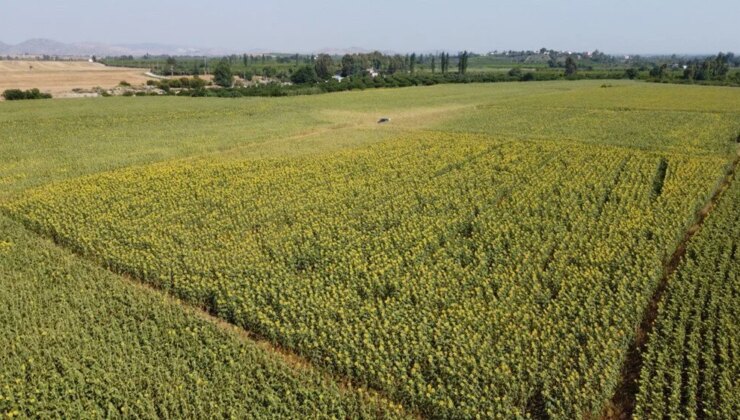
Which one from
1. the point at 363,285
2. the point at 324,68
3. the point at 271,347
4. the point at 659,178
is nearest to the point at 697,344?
the point at 363,285

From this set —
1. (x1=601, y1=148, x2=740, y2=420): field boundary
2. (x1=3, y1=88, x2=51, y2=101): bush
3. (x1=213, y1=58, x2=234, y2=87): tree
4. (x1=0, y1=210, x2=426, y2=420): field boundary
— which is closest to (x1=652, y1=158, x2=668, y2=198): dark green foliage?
(x1=601, y1=148, x2=740, y2=420): field boundary

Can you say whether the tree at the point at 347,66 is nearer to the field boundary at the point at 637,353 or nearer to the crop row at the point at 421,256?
the crop row at the point at 421,256

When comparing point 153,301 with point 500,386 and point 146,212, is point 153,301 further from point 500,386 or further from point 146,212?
point 500,386

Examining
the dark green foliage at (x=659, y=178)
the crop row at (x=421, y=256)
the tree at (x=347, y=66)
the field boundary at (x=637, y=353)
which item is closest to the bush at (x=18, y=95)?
the crop row at (x=421, y=256)

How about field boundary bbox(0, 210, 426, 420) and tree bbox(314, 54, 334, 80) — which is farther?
tree bbox(314, 54, 334, 80)

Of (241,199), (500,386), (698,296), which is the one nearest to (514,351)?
(500,386)

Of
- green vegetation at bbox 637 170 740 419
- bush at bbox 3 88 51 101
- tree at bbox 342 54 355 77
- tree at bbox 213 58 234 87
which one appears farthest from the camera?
tree at bbox 342 54 355 77

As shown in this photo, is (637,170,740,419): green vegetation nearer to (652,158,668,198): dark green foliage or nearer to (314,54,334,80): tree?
(652,158,668,198): dark green foliage
